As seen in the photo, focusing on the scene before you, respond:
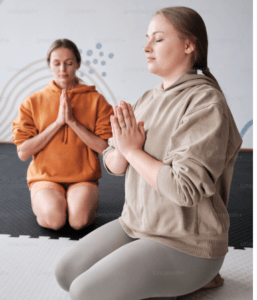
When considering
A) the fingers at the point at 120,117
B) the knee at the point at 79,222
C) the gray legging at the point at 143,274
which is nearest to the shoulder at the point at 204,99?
the fingers at the point at 120,117

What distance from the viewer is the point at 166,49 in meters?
1.04

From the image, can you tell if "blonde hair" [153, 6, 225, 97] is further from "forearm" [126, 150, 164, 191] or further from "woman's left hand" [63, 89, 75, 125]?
"woman's left hand" [63, 89, 75, 125]

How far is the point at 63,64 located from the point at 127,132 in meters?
1.25

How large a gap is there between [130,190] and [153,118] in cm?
27

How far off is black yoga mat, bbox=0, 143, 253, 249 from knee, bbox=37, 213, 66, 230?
3cm


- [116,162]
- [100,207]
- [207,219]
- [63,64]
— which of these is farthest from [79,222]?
[207,219]

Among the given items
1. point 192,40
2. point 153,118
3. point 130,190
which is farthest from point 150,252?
point 192,40

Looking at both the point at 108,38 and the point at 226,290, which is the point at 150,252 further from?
the point at 108,38

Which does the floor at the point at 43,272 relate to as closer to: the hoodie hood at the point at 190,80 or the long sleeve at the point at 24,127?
the long sleeve at the point at 24,127

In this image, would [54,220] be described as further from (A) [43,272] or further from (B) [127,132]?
(B) [127,132]

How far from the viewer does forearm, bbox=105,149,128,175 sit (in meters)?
1.14

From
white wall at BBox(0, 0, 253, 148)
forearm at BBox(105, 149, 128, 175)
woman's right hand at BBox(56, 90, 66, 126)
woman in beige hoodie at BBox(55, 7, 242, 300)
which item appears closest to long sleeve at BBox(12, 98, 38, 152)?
woman's right hand at BBox(56, 90, 66, 126)

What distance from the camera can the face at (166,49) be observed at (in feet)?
3.39

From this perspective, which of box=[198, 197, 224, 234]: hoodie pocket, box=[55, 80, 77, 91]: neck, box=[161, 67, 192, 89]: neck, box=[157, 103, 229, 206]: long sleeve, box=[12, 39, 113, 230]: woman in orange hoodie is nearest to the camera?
box=[157, 103, 229, 206]: long sleeve
